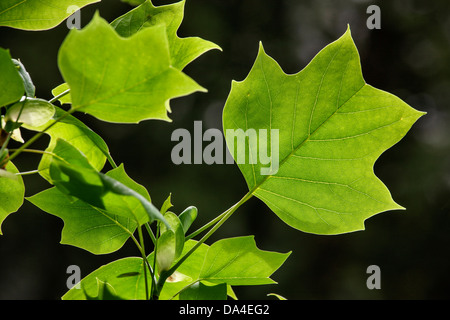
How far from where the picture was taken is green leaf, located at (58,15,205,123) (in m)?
0.23

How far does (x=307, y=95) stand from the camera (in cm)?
33

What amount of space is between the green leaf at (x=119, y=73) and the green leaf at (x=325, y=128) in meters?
0.09

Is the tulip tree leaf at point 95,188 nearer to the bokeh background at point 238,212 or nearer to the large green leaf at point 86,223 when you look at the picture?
the large green leaf at point 86,223

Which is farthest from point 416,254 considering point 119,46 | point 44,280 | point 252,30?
point 119,46

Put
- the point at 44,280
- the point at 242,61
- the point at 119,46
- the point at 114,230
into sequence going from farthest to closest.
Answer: the point at 242,61, the point at 44,280, the point at 114,230, the point at 119,46

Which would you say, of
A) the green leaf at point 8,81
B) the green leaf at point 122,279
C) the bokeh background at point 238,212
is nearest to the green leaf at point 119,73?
the green leaf at point 8,81

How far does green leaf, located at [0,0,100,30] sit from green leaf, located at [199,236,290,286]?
0.19 m

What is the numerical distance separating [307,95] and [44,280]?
2.41 m

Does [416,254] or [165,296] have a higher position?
[165,296]

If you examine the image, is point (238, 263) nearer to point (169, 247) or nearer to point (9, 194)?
point (169, 247)

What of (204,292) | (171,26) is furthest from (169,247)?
(171,26)

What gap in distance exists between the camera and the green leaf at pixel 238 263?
31 cm

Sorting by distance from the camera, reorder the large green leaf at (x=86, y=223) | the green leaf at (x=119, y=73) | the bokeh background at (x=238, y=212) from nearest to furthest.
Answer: the green leaf at (x=119, y=73) → the large green leaf at (x=86, y=223) → the bokeh background at (x=238, y=212)
